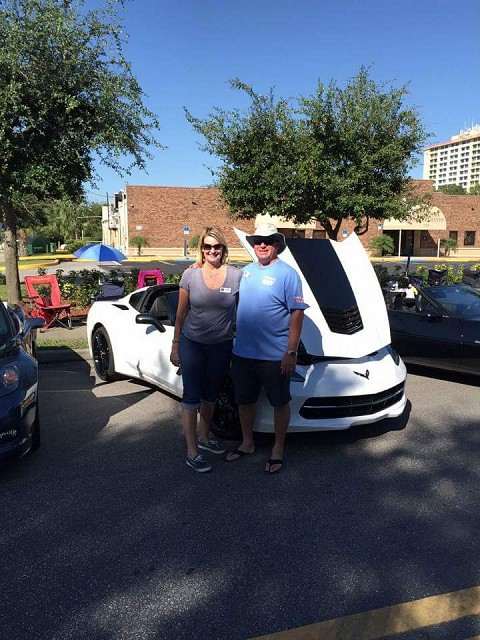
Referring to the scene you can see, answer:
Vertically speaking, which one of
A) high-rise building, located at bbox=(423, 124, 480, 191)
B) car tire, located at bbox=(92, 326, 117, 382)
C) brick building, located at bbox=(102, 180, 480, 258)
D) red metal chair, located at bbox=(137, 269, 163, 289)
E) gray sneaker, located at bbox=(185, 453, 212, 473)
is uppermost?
high-rise building, located at bbox=(423, 124, 480, 191)

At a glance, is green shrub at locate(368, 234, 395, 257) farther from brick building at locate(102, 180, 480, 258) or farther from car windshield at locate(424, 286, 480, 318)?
car windshield at locate(424, 286, 480, 318)

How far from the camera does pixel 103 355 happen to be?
6.55m

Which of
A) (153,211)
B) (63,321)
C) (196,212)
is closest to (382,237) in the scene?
(196,212)

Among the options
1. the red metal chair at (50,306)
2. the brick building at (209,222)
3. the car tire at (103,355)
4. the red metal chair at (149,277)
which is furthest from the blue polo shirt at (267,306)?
the brick building at (209,222)

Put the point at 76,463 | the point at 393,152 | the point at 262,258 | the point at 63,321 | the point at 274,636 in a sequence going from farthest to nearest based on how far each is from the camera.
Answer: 1. the point at 393,152
2. the point at 63,321
3. the point at 76,463
4. the point at 262,258
5. the point at 274,636

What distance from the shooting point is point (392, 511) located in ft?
11.1

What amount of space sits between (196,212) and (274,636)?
4434 cm

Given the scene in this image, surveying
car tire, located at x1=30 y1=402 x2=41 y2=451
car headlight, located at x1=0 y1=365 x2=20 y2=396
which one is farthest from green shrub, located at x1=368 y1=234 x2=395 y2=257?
car headlight, located at x1=0 y1=365 x2=20 y2=396

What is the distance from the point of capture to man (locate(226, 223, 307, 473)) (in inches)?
143

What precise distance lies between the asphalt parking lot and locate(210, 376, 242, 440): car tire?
0.29 meters

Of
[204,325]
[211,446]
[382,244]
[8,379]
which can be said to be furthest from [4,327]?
[382,244]

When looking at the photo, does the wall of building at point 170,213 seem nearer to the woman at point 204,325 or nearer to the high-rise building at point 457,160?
the woman at point 204,325

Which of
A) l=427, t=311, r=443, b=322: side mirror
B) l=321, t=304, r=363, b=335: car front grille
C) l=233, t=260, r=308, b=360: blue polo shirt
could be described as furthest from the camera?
l=427, t=311, r=443, b=322: side mirror

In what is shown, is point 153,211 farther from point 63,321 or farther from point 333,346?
point 333,346
